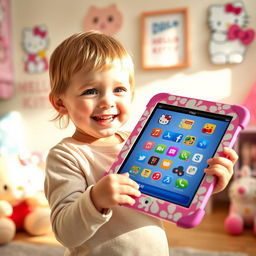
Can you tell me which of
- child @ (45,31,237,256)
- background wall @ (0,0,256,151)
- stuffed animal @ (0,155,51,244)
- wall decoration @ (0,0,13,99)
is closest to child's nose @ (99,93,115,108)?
child @ (45,31,237,256)

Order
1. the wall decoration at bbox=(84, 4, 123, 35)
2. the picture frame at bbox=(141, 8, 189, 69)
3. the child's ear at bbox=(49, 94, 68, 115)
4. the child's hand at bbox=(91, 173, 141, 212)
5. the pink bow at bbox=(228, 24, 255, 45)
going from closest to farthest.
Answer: the child's hand at bbox=(91, 173, 141, 212) < the child's ear at bbox=(49, 94, 68, 115) < the pink bow at bbox=(228, 24, 255, 45) < the picture frame at bbox=(141, 8, 189, 69) < the wall decoration at bbox=(84, 4, 123, 35)

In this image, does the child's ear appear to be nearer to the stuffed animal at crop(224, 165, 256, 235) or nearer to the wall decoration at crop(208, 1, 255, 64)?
the stuffed animal at crop(224, 165, 256, 235)

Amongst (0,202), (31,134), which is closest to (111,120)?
(0,202)

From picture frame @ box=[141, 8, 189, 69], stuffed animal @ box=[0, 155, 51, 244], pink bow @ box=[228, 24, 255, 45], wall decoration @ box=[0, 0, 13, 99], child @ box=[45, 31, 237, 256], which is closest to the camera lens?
child @ box=[45, 31, 237, 256]

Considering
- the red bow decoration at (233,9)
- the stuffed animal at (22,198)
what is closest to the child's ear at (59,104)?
the stuffed animal at (22,198)

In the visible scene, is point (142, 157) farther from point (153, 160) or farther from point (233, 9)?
point (233, 9)

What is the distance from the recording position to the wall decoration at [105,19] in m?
2.47

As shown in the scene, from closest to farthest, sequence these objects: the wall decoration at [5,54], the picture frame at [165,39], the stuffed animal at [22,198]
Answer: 1. the stuffed animal at [22,198]
2. the picture frame at [165,39]
3. the wall decoration at [5,54]

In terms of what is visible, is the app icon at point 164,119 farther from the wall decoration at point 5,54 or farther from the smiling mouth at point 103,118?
the wall decoration at point 5,54

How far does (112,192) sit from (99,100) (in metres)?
0.20

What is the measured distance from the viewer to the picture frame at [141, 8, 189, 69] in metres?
2.33

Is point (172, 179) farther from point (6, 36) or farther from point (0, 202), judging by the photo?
point (6, 36)

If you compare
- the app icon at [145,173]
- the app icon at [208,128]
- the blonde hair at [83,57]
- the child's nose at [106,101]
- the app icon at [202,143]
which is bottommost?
the app icon at [145,173]

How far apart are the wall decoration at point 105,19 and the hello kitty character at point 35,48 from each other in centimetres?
36
